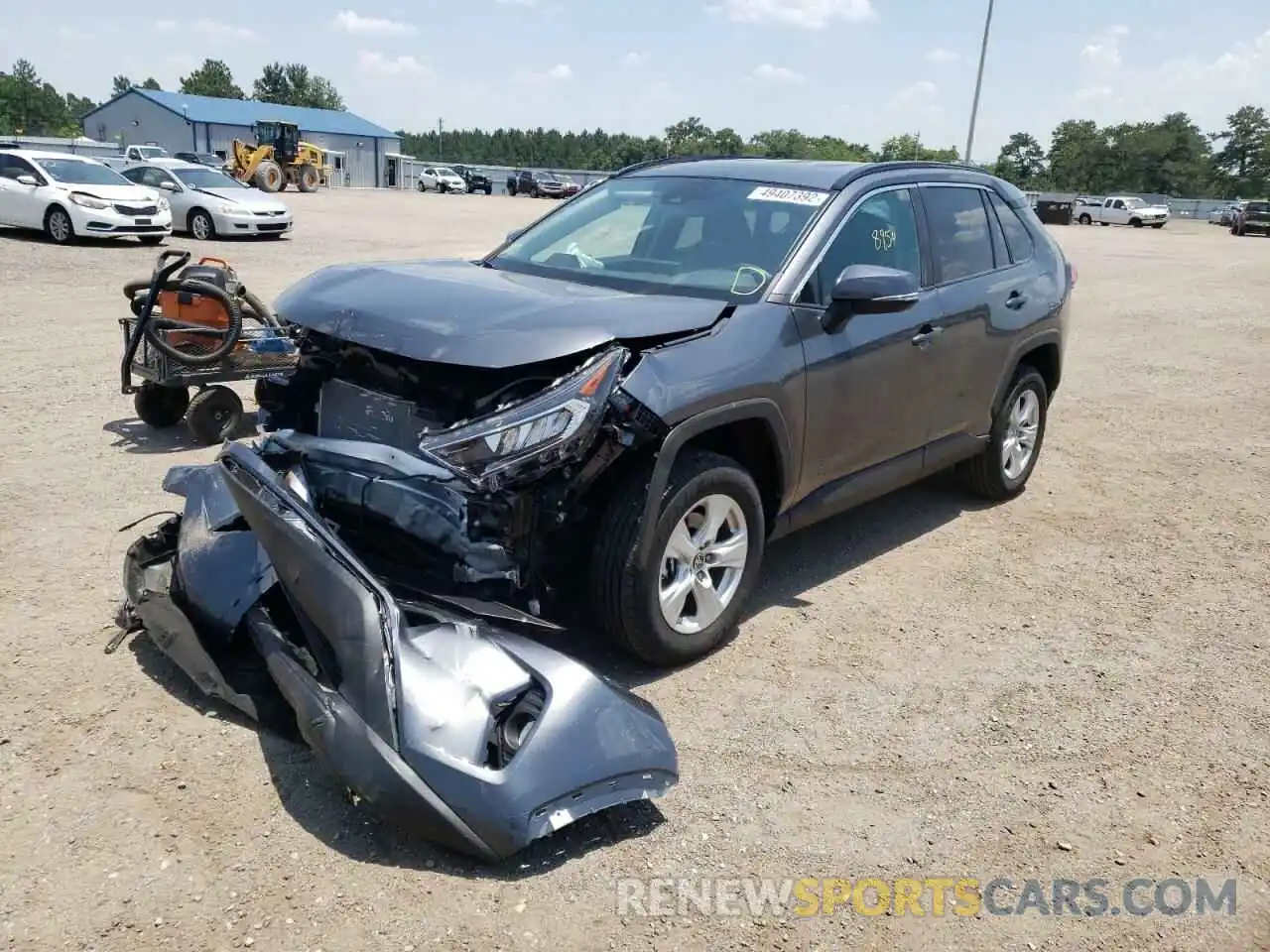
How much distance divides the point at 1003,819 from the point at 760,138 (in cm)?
5675

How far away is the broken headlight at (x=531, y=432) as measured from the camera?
332 cm

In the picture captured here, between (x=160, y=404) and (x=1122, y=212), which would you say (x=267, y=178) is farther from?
(x=1122, y=212)

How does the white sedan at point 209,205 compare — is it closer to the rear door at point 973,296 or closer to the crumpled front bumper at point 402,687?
the rear door at point 973,296

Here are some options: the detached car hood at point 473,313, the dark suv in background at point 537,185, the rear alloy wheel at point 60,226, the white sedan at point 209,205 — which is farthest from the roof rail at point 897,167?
the dark suv in background at point 537,185

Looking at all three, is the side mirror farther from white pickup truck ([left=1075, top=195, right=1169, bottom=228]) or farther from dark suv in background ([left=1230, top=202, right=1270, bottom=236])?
white pickup truck ([left=1075, top=195, right=1169, bottom=228])

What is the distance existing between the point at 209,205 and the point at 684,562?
19.0 m

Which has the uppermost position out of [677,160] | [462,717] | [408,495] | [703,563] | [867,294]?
[677,160]

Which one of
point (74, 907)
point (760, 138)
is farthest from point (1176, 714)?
point (760, 138)

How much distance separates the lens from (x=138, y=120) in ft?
236

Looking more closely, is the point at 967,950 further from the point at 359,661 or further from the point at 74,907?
the point at 74,907

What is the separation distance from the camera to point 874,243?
4.75 metres

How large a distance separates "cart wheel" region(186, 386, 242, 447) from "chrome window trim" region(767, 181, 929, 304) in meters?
4.02

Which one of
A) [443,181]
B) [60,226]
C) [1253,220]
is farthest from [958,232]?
[443,181]

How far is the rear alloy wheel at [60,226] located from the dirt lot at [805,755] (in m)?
13.5
